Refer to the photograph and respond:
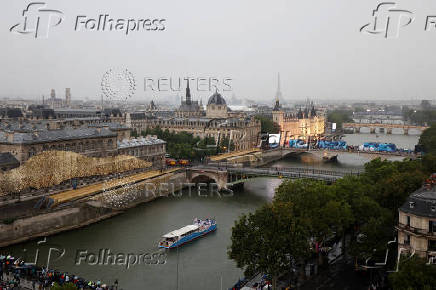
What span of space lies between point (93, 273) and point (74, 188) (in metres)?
17.2

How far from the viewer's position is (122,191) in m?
44.2

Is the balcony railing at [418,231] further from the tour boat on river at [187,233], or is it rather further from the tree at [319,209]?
the tour boat on river at [187,233]

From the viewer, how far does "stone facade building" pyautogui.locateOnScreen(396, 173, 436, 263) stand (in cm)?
2105

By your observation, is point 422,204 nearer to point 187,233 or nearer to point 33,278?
point 187,233

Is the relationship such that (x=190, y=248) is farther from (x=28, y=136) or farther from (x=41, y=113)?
(x=41, y=113)

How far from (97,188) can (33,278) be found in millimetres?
19391

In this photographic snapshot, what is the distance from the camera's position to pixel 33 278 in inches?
968

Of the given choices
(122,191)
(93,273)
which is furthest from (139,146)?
(93,273)

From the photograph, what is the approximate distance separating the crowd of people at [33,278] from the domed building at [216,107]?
251 ft

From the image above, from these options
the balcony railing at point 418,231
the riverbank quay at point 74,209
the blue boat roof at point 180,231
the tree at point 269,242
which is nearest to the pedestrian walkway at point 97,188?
the riverbank quay at point 74,209

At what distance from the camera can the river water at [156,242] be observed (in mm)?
27750

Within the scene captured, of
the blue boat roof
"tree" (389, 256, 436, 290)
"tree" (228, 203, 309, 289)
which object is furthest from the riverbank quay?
"tree" (389, 256, 436, 290)

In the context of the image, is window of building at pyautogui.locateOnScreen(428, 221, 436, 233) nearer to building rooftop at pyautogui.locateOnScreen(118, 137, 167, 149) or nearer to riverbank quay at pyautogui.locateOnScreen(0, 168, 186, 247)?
riverbank quay at pyautogui.locateOnScreen(0, 168, 186, 247)

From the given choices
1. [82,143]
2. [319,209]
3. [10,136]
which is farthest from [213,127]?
[319,209]
